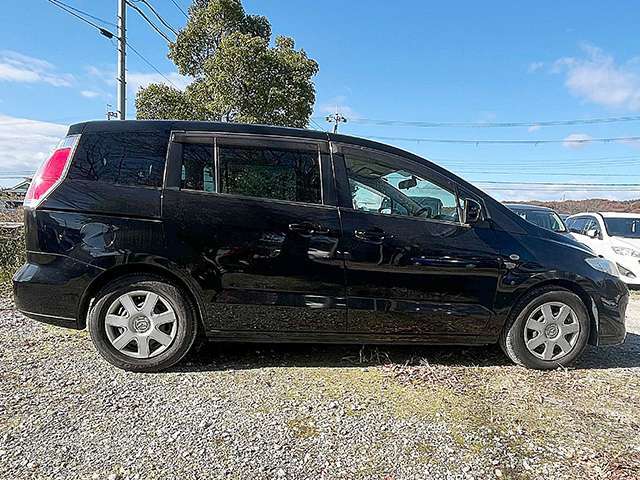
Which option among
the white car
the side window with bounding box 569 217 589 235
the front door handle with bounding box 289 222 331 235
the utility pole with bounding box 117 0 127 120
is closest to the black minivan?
the front door handle with bounding box 289 222 331 235

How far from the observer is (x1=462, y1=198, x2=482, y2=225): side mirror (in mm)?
3309

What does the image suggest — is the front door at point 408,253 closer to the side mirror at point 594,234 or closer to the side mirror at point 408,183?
the side mirror at point 408,183

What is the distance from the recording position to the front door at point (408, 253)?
3.19 metres

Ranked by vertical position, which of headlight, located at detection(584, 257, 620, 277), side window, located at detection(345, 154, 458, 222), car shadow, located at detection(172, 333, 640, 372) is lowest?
car shadow, located at detection(172, 333, 640, 372)

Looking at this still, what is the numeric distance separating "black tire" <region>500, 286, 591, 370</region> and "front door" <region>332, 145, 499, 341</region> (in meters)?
0.24

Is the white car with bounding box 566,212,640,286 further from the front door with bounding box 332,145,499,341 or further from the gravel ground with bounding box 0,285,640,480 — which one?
the front door with bounding box 332,145,499,341

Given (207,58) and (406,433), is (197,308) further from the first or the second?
(207,58)

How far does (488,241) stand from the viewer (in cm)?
331

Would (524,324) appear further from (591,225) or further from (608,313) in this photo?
(591,225)

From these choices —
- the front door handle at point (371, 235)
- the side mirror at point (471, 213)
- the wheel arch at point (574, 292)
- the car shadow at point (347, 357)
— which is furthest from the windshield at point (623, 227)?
the front door handle at point (371, 235)

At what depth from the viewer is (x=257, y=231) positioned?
10.1 ft

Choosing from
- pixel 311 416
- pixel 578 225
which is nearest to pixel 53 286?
pixel 311 416

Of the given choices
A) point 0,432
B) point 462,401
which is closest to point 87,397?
point 0,432

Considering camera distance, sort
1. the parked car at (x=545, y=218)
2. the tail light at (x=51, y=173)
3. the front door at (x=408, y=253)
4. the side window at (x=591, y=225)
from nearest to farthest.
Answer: the tail light at (x=51, y=173) → the front door at (x=408, y=253) → the side window at (x=591, y=225) → the parked car at (x=545, y=218)
